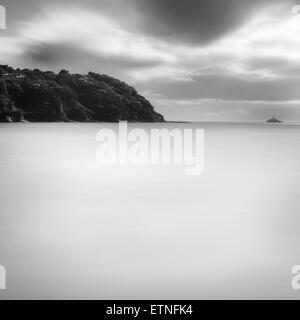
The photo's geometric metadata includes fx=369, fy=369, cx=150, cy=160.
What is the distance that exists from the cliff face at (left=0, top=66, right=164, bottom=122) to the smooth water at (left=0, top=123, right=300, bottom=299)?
7814 centimetres

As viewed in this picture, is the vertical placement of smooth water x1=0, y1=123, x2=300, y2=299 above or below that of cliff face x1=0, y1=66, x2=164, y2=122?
below

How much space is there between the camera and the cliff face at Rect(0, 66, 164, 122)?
89.5 meters

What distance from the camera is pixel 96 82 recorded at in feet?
383

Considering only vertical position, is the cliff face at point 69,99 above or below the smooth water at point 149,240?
above

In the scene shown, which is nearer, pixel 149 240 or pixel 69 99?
pixel 149 240

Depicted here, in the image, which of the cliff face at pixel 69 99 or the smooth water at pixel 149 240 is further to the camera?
the cliff face at pixel 69 99

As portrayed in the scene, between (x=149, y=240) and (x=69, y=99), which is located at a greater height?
(x=69, y=99)

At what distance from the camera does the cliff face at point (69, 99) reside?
89.5 meters

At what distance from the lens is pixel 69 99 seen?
103750mm

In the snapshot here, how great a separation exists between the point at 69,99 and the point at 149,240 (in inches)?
4015

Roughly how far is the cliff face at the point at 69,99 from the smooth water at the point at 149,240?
256 ft

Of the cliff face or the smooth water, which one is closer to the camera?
the smooth water
